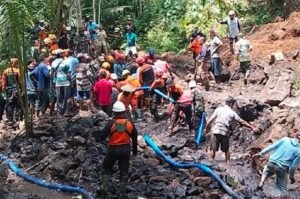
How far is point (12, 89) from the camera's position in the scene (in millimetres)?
14711

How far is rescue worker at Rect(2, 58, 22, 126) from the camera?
13883 millimetres

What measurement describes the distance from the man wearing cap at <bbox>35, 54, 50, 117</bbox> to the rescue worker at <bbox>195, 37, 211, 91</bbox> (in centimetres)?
499

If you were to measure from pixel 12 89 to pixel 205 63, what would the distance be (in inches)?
253

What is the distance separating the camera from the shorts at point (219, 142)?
42.0 ft

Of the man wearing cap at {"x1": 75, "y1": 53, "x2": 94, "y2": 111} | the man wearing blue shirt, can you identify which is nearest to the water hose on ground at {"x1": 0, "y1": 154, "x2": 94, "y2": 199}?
the man wearing cap at {"x1": 75, "y1": 53, "x2": 94, "y2": 111}

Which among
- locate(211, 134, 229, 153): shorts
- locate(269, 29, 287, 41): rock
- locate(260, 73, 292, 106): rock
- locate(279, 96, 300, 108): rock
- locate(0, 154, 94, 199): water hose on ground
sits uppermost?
locate(269, 29, 287, 41): rock

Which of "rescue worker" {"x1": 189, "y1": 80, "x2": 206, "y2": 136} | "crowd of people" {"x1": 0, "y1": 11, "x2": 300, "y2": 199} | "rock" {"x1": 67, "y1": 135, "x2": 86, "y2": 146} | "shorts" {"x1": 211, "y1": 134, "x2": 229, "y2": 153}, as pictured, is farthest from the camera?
"rescue worker" {"x1": 189, "y1": 80, "x2": 206, "y2": 136}

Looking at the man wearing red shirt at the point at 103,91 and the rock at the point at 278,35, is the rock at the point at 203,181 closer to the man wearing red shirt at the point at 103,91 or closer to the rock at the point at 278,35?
the man wearing red shirt at the point at 103,91

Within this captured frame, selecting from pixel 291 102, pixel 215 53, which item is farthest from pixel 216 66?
pixel 291 102

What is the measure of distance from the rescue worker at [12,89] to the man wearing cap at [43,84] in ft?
1.89

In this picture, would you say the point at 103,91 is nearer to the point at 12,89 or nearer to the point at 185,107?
the point at 185,107

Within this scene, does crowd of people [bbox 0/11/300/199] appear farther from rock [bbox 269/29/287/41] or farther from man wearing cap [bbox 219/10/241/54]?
rock [bbox 269/29/287/41]

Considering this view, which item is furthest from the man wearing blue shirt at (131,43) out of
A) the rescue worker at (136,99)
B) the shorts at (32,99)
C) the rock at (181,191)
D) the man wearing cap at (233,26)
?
the rock at (181,191)

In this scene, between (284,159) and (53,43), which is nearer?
(284,159)
